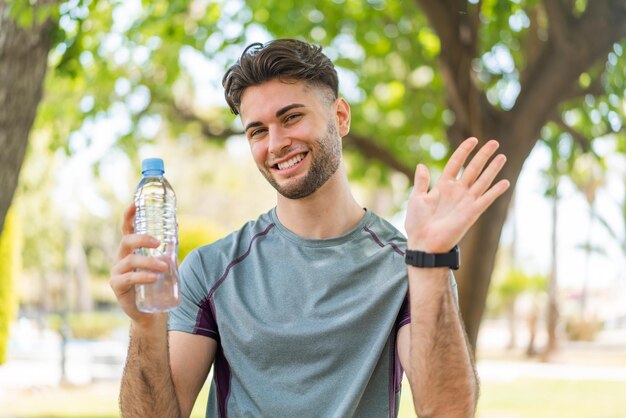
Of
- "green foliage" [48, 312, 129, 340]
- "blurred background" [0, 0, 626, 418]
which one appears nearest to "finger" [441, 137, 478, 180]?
"blurred background" [0, 0, 626, 418]

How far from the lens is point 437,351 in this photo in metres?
2.37

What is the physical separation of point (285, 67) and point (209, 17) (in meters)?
6.35

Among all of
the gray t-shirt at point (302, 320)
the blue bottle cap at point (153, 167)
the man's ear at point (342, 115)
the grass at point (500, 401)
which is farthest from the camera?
the grass at point (500, 401)

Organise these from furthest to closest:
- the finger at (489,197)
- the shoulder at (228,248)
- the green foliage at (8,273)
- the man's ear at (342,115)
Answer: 1. the green foliage at (8,273)
2. the man's ear at (342,115)
3. the shoulder at (228,248)
4. the finger at (489,197)

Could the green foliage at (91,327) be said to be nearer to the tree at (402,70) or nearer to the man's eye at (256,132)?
the tree at (402,70)

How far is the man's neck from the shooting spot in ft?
9.00

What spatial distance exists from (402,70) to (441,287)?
873 centimetres

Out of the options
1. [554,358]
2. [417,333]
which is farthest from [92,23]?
[554,358]

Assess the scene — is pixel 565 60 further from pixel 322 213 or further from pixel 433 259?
pixel 433 259

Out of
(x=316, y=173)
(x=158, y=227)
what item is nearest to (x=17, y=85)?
(x=158, y=227)

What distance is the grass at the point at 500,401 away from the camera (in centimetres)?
1309

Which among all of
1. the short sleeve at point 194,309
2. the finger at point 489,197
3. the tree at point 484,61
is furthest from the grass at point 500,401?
the finger at point 489,197

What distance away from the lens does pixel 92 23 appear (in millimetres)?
8258

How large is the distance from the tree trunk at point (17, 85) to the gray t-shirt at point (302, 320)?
2.80 metres
